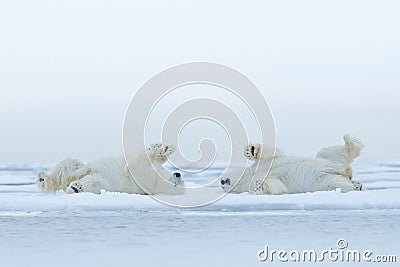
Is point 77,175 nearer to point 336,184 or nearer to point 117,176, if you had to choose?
point 117,176

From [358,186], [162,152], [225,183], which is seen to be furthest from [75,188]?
[358,186]

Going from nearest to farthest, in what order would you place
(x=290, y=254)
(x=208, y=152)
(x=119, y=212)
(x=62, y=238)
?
(x=290, y=254)
(x=62, y=238)
(x=119, y=212)
(x=208, y=152)

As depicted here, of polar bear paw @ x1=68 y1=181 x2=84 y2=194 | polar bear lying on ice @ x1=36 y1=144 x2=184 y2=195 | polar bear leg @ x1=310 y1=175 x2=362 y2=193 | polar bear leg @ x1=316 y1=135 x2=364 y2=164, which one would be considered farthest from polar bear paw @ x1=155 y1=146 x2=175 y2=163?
polar bear leg @ x1=316 y1=135 x2=364 y2=164

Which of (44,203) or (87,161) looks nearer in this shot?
(44,203)

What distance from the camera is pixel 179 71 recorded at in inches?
349

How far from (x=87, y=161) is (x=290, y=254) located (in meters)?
3.95

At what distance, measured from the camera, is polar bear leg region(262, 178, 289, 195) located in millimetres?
7711

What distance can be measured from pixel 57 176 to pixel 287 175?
92.4 inches

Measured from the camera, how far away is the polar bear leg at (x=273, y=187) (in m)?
7.71

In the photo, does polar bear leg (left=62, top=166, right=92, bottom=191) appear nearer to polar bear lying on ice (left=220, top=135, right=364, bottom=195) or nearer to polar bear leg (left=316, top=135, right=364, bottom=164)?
polar bear lying on ice (left=220, top=135, right=364, bottom=195)

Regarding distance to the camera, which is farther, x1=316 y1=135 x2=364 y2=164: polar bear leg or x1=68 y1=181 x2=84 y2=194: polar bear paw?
x1=316 y1=135 x2=364 y2=164: polar bear leg

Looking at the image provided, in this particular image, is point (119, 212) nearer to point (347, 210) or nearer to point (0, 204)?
point (0, 204)

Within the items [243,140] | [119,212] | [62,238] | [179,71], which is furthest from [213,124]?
[62,238]

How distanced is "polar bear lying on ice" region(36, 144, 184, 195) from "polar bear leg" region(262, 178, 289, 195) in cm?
81
